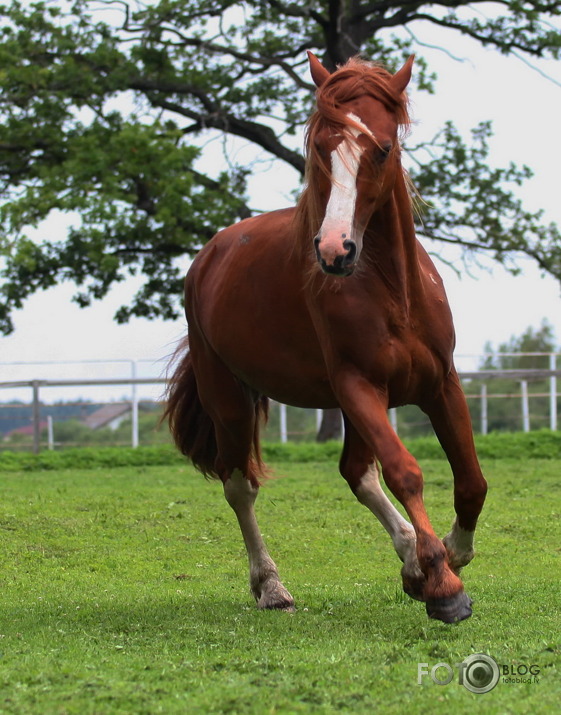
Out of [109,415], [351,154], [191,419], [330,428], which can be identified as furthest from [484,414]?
[351,154]

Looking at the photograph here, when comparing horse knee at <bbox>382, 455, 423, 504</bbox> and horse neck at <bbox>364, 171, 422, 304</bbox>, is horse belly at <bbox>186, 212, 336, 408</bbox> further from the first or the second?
horse knee at <bbox>382, 455, 423, 504</bbox>

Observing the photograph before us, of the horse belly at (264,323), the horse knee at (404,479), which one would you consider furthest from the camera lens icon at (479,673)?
the horse belly at (264,323)

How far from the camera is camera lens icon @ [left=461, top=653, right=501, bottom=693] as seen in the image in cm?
355

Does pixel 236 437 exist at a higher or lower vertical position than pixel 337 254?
lower

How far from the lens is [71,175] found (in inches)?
729

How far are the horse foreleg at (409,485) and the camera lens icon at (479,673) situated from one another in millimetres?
384

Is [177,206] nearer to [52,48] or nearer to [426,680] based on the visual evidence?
[52,48]

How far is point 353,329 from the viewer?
4848 millimetres

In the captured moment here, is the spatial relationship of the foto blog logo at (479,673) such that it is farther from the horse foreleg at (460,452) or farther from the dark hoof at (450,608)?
the horse foreleg at (460,452)

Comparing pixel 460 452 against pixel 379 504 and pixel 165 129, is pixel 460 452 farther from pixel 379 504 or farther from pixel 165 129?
pixel 165 129

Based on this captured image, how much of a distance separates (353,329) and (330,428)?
15.3 m

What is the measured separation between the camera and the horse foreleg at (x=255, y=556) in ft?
19.4

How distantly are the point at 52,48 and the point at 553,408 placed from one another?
12.6 m

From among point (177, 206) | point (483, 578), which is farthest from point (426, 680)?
point (177, 206)
